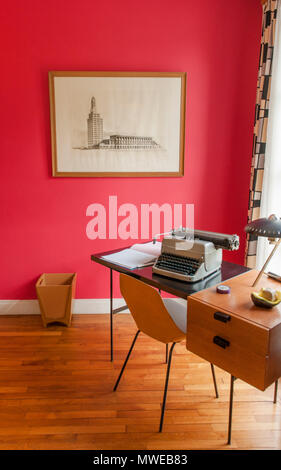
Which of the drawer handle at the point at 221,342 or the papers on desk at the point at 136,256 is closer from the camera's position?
the drawer handle at the point at 221,342

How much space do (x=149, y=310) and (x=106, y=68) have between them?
6.70ft

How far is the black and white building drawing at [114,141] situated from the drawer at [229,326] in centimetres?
168


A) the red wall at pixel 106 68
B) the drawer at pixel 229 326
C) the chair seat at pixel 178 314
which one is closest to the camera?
the drawer at pixel 229 326

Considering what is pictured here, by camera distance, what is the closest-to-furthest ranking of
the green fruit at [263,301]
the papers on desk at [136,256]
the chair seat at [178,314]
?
1. the green fruit at [263,301]
2. the chair seat at [178,314]
3. the papers on desk at [136,256]

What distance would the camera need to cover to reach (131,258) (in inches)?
83.4

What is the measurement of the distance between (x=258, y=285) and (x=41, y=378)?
1.50 m

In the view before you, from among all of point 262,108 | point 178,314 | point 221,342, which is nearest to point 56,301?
point 178,314

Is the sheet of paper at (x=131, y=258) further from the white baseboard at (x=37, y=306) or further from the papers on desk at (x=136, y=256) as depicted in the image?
the white baseboard at (x=37, y=306)

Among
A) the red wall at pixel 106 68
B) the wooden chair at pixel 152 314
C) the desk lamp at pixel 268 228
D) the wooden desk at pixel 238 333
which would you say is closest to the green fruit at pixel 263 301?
the wooden desk at pixel 238 333

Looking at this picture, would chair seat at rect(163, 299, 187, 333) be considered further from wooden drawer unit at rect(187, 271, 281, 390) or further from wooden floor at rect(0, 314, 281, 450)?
wooden floor at rect(0, 314, 281, 450)

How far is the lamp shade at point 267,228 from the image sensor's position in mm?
1486

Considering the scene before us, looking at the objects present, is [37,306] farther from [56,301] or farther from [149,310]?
[149,310]

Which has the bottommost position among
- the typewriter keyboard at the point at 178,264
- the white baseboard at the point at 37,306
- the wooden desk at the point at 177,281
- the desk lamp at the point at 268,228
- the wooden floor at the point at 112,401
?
the wooden floor at the point at 112,401

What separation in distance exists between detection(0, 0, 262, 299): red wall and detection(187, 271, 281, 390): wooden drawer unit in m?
1.51
